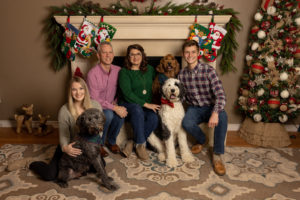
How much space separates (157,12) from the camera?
110 inches

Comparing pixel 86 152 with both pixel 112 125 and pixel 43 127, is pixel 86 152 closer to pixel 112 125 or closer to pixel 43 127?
pixel 112 125

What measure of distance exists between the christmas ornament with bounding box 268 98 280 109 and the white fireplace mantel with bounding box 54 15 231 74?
2.59 feet

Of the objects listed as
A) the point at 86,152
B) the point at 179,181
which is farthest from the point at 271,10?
the point at 86,152

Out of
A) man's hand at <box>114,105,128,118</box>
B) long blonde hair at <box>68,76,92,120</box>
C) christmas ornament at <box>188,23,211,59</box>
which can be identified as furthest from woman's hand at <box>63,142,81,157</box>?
christmas ornament at <box>188,23,211,59</box>

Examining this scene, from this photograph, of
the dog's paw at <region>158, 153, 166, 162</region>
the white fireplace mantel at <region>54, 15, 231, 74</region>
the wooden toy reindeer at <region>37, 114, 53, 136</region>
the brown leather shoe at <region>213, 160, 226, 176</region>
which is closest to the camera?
the brown leather shoe at <region>213, 160, 226, 176</region>

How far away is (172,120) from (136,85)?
0.59 metres

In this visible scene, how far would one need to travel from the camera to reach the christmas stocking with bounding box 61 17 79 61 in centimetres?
280

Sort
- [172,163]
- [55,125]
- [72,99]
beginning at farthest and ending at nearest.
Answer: [55,125]
[172,163]
[72,99]

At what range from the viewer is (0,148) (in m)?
2.72

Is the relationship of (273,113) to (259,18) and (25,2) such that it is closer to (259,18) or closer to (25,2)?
(259,18)

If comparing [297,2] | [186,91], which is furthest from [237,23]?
[186,91]

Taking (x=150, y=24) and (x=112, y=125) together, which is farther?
(x=150, y=24)

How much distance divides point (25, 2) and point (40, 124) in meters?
1.60

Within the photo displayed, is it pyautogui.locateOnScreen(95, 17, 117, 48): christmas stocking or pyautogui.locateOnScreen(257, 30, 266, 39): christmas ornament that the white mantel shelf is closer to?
pyautogui.locateOnScreen(95, 17, 117, 48): christmas stocking
